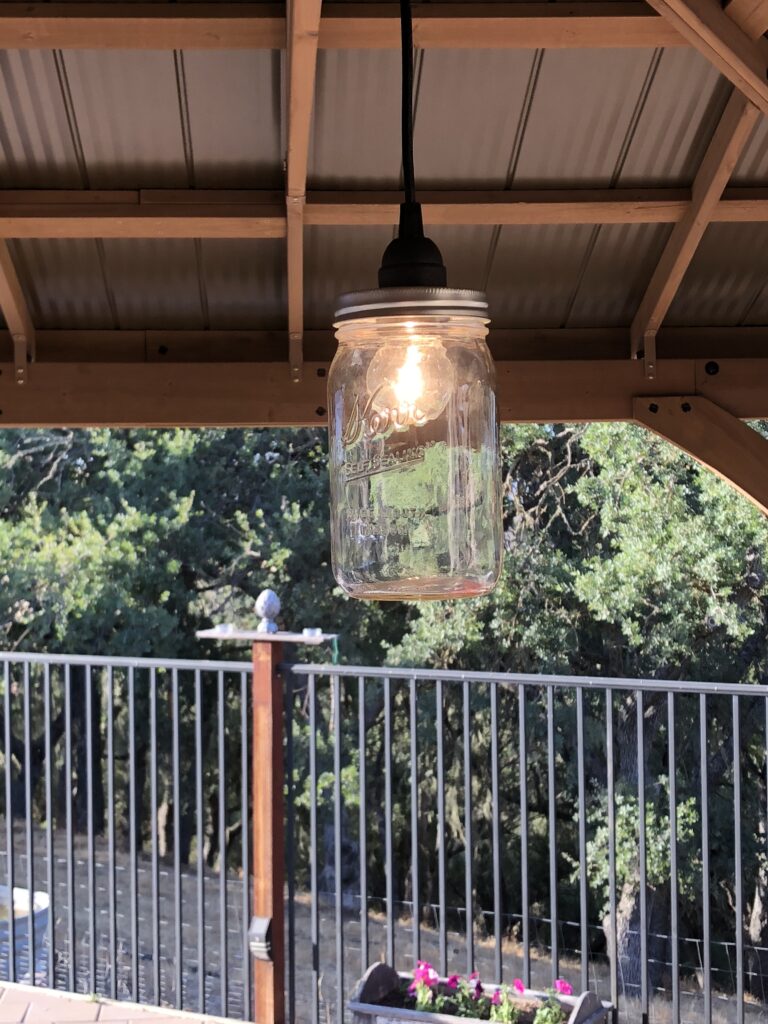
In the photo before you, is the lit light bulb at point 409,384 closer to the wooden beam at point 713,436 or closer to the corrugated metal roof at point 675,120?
the corrugated metal roof at point 675,120

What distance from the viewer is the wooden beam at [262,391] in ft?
10.7

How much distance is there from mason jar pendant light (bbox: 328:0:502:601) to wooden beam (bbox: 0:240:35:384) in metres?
1.89

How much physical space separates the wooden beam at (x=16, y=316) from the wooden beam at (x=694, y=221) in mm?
1578

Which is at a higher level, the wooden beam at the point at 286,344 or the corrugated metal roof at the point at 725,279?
the corrugated metal roof at the point at 725,279

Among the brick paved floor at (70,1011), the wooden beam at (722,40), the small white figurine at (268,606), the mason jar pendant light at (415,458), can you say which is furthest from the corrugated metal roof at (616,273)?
the brick paved floor at (70,1011)

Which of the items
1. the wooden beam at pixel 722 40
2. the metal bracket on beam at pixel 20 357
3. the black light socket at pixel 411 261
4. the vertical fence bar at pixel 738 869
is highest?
the wooden beam at pixel 722 40

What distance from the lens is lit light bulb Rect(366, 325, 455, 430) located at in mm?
1218

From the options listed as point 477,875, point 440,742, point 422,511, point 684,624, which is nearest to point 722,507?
point 684,624

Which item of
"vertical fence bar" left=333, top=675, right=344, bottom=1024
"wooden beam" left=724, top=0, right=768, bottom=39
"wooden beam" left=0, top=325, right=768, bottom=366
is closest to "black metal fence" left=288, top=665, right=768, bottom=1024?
"vertical fence bar" left=333, top=675, right=344, bottom=1024

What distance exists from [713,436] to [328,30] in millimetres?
1518

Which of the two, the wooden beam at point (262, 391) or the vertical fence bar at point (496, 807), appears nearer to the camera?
the wooden beam at point (262, 391)

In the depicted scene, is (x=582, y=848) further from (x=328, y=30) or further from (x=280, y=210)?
(x=328, y=30)

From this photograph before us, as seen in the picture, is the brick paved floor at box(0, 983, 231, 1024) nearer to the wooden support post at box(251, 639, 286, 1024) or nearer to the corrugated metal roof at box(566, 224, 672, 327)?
the wooden support post at box(251, 639, 286, 1024)

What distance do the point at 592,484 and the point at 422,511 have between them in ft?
33.5
